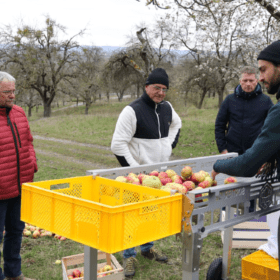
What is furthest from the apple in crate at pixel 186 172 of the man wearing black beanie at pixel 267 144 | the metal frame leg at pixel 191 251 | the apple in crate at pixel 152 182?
the metal frame leg at pixel 191 251

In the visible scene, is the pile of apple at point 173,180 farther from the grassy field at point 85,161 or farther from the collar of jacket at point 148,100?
the grassy field at point 85,161

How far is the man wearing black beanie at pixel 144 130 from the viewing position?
3.75m

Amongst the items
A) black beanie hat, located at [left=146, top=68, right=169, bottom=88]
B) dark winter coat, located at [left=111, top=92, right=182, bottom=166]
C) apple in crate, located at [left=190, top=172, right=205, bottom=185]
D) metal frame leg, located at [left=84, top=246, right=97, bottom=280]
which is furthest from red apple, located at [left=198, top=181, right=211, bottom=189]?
black beanie hat, located at [left=146, top=68, right=169, bottom=88]

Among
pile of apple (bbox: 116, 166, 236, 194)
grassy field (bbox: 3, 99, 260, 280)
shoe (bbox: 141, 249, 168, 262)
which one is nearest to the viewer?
pile of apple (bbox: 116, 166, 236, 194)

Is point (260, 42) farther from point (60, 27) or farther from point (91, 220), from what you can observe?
point (60, 27)

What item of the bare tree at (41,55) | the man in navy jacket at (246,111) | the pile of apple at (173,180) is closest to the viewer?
the pile of apple at (173,180)

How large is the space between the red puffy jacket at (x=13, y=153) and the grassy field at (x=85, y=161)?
4.02 feet

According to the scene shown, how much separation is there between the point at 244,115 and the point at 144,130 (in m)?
1.62

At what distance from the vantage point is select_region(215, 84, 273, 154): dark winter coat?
181 inches

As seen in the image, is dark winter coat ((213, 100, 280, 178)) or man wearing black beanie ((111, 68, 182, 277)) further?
man wearing black beanie ((111, 68, 182, 277))

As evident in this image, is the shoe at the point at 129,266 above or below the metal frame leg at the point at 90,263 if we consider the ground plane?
below

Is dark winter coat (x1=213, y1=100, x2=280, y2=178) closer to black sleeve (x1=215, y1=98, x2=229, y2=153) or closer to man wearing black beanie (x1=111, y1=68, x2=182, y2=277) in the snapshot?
man wearing black beanie (x1=111, y1=68, x2=182, y2=277)

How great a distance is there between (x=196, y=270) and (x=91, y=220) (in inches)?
32.2

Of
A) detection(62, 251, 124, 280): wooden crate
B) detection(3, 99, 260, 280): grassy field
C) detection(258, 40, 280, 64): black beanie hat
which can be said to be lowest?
detection(3, 99, 260, 280): grassy field
